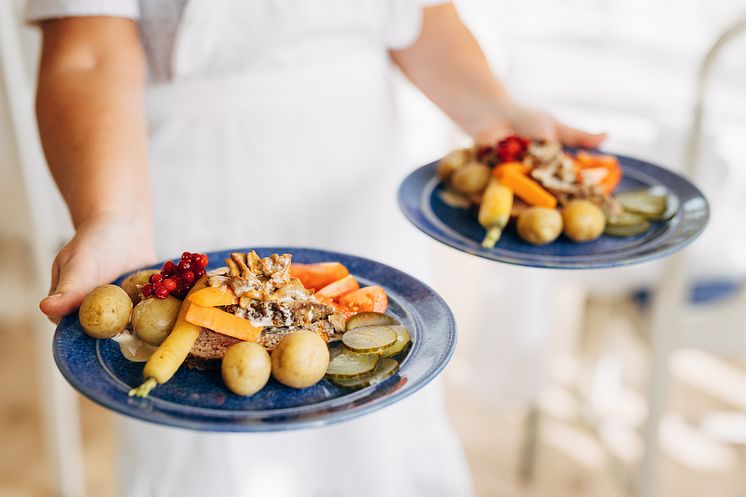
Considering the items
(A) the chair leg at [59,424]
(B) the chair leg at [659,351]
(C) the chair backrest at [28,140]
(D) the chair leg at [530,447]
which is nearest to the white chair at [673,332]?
(B) the chair leg at [659,351]

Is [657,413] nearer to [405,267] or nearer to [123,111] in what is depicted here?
[405,267]

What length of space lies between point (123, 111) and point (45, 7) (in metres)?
0.20

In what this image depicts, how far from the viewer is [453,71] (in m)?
1.55

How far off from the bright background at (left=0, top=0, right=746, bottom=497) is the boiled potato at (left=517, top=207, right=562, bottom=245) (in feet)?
2.52

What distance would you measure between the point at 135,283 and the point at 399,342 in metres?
0.31

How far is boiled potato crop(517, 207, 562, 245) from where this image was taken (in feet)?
3.79

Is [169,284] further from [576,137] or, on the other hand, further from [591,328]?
[591,328]

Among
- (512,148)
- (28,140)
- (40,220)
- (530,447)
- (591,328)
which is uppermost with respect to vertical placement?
(512,148)

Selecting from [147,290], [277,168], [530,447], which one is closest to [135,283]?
[147,290]

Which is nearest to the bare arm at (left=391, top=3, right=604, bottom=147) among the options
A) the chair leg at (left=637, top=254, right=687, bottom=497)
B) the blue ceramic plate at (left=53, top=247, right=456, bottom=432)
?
the chair leg at (left=637, top=254, right=687, bottom=497)

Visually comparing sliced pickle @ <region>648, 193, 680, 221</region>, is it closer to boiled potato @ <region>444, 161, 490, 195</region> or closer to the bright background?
boiled potato @ <region>444, 161, 490, 195</region>

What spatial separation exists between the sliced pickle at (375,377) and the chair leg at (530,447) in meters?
1.70

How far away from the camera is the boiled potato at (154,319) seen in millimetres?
882

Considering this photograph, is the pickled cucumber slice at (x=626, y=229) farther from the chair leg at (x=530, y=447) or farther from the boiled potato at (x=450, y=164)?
the chair leg at (x=530, y=447)
